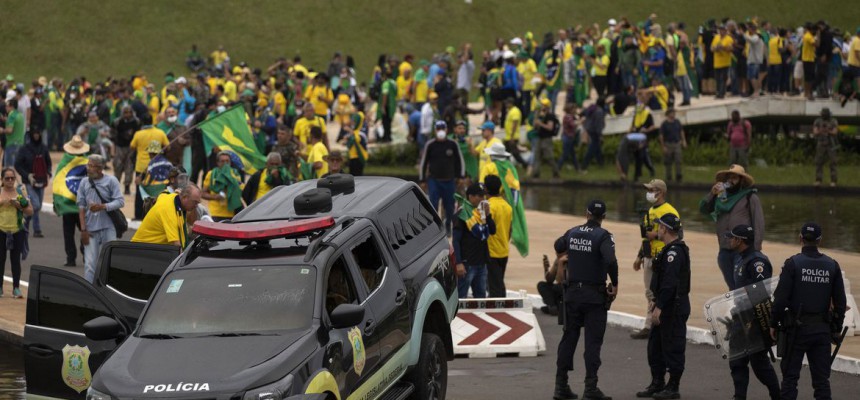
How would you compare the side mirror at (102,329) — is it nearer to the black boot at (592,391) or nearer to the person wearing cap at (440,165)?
the black boot at (592,391)

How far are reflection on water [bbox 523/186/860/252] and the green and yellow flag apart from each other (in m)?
6.55

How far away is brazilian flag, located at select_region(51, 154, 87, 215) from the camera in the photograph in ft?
61.8

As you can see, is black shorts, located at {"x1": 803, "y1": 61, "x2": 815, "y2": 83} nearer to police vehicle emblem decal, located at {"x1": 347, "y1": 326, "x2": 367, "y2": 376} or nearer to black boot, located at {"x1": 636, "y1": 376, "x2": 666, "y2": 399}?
black boot, located at {"x1": 636, "y1": 376, "x2": 666, "y2": 399}

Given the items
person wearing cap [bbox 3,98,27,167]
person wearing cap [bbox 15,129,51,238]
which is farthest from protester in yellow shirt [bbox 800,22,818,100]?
person wearing cap [bbox 15,129,51,238]

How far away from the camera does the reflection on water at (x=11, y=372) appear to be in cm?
1243

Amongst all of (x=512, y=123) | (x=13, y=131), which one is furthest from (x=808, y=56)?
(x=13, y=131)

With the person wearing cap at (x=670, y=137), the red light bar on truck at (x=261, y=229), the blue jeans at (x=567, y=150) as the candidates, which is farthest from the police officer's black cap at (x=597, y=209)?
the blue jeans at (x=567, y=150)

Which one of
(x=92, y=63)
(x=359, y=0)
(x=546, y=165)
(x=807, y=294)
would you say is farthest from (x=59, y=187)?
(x=359, y=0)

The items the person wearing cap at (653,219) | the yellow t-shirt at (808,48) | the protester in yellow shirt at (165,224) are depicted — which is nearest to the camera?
the person wearing cap at (653,219)

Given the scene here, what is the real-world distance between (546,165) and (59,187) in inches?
715

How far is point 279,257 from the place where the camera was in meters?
9.83

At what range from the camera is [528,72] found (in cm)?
3666

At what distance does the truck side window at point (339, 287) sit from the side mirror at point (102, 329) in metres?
1.46

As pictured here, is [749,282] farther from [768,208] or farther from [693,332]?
[768,208]
